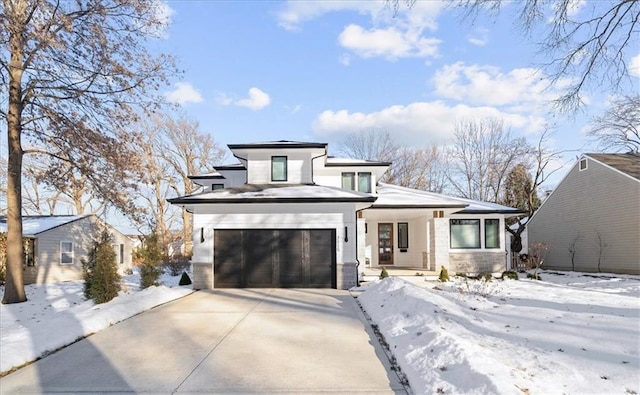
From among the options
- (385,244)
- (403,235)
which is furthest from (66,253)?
(403,235)

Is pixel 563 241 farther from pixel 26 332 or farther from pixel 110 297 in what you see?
pixel 26 332

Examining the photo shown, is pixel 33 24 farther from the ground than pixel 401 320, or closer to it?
farther from the ground

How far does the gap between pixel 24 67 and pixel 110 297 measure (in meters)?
7.67

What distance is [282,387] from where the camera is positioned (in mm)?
4445

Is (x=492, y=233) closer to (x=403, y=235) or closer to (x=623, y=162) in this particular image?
(x=403, y=235)

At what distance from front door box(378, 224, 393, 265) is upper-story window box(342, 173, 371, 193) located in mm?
2175

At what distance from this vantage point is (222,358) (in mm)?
5480

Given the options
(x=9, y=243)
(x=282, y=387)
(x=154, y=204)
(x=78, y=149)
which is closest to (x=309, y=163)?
(x=78, y=149)

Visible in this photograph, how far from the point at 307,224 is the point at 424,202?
5.81 meters

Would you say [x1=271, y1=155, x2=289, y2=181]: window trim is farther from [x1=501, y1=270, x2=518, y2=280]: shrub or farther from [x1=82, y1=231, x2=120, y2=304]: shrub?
[x1=501, y1=270, x2=518, y2=280]: shrub

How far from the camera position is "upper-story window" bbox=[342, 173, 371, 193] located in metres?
18.5

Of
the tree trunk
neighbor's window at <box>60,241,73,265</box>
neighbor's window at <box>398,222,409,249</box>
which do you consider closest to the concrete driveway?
the tree trunk

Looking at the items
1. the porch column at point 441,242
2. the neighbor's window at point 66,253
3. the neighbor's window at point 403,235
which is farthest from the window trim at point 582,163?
the neighbor's window at point 66,253

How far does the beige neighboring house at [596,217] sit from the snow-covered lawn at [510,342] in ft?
30.6
